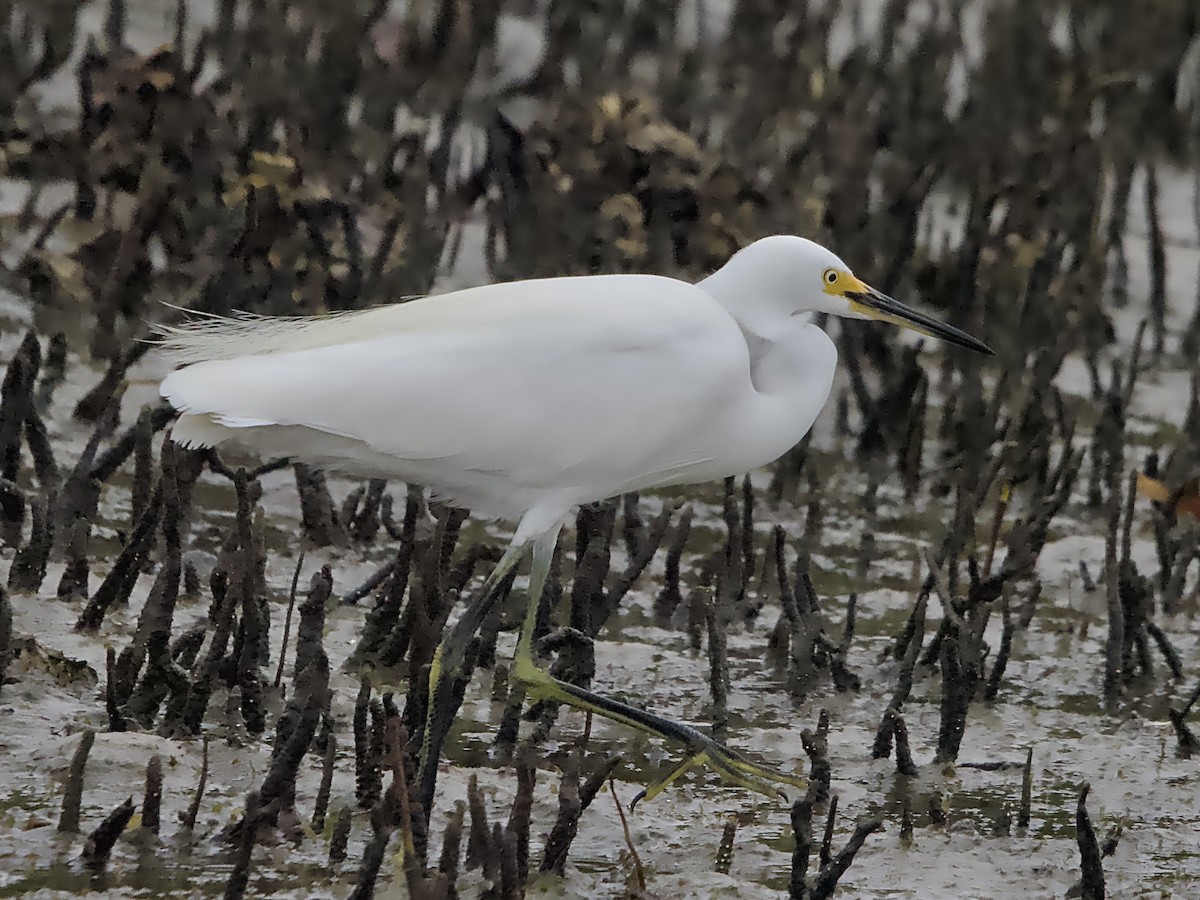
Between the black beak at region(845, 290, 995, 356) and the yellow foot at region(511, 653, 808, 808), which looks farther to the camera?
the black beak at region(845, 290, 995, 356)

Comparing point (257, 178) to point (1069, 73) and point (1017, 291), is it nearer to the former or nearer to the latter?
point (1017, 291)

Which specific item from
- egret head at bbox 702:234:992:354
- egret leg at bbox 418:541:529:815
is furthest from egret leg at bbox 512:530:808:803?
egret head at bbox 702:234:992:354

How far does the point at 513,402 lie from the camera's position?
308 centimetres

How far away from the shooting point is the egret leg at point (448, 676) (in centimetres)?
283

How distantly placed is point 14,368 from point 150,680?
1.13 meters

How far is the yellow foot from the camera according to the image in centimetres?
306

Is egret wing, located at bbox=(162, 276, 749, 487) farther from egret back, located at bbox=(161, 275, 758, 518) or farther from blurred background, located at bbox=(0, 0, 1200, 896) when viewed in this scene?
blurred background, located at bbox=(0, 0, 1200, 896)

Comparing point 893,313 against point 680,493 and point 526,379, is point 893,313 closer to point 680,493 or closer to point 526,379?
point 526,379

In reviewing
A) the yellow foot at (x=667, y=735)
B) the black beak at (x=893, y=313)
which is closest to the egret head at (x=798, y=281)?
the black beak at (x=893, y=313)

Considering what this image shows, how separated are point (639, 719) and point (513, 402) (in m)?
Answer: 0.57

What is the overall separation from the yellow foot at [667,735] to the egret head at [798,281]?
762mm

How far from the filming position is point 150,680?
2.99 meters

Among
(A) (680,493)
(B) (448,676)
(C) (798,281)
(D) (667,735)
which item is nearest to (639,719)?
(D) (667,735)

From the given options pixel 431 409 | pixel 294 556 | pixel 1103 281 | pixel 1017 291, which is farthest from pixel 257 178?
pixel 1103 281
